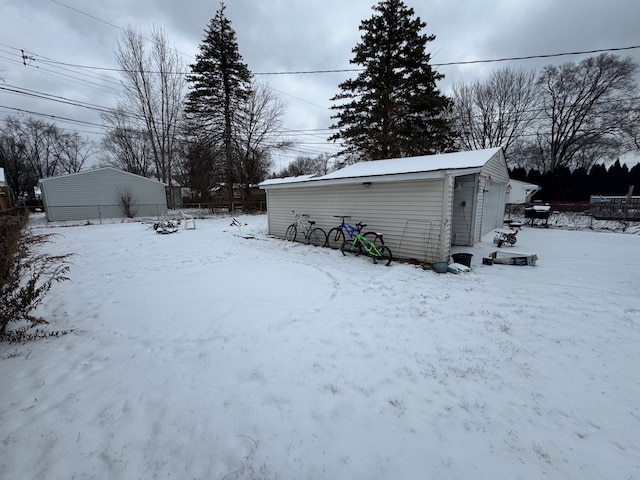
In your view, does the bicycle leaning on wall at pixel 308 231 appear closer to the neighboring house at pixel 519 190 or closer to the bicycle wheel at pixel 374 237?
the bicycle wheel at pixel 374 237

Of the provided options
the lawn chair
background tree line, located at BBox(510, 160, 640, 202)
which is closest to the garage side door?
the lawn chair

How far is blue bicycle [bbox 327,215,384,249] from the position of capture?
677 cm

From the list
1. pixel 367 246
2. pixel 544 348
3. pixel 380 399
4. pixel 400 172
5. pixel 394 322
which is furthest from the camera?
pixel 367 246

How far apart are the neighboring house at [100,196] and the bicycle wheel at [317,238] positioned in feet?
52.6

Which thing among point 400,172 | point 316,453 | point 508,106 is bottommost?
point 316,453

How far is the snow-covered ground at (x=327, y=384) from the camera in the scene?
159cm

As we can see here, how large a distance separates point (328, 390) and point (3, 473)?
6.64 feet

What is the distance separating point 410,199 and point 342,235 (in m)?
2.26

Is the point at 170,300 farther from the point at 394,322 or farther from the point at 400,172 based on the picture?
the point at 400,172

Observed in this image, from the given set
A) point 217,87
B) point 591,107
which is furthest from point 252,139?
point 591,107

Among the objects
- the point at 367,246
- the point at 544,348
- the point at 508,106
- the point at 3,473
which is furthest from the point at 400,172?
the point at 508,106

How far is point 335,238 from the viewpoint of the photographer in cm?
790

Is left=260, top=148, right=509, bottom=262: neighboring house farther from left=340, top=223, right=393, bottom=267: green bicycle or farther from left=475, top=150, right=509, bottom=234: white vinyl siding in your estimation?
left=340, top=223, right=393, bottom=267: green bicycle

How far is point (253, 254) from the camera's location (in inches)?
285
